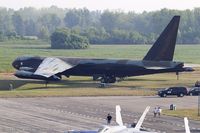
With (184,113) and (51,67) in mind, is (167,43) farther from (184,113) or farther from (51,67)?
(184,113)

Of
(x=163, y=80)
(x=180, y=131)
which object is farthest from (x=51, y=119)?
(x=163, y=80)

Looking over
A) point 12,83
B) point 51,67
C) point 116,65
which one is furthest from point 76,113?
point 116,65

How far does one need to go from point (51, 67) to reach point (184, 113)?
3545 centimetres

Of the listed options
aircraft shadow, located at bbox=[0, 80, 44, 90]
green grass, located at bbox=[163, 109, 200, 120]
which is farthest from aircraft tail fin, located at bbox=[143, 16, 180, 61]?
green grass, located at bbox=[163, 109, 200, 120]

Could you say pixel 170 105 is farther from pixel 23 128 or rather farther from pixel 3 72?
pixel 3 72

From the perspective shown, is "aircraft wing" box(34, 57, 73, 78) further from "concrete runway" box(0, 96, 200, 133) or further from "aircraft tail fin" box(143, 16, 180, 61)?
"aircraft tail fin" box(143, 16, 180, 61)

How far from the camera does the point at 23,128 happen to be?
179ft

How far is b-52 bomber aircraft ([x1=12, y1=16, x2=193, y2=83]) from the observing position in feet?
313

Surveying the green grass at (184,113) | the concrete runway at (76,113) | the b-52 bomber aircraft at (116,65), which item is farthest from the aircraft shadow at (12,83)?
the green grass at (184,113)

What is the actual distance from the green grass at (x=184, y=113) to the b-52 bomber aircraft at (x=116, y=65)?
87.8 feet

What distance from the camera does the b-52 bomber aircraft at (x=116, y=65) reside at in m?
95.4

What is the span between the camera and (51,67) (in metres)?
97.7

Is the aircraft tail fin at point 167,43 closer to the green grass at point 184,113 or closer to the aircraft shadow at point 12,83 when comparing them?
the aircraft shadow at point 12,83

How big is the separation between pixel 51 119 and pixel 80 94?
2283 centimetres
